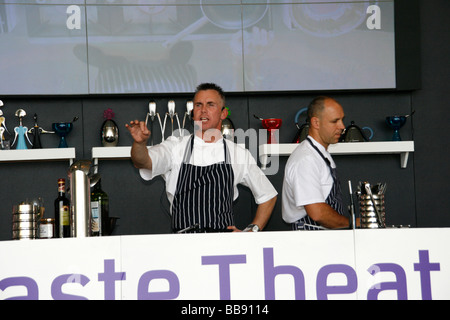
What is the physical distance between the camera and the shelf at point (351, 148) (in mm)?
3246

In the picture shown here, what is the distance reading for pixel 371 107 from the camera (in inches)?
138

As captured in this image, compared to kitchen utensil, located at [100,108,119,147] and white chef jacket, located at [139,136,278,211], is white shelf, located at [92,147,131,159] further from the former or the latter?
white chef jacket, located at [139,136,278,211]

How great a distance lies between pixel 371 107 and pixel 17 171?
1.86 m

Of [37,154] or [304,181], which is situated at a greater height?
[37,154]

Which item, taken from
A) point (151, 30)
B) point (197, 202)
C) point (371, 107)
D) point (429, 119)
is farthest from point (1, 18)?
point (429, 119)

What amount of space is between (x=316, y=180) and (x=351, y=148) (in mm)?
936

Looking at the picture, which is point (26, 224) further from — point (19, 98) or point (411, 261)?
point (19, 98)

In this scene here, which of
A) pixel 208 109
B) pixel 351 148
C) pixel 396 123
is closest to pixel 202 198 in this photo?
pixel 208 109

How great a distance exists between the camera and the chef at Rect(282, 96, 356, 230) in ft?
7.66

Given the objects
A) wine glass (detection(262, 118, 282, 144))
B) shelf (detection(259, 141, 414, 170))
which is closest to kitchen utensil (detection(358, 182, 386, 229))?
shelf (detection(259, 141, 414, 170))

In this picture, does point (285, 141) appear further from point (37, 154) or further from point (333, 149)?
point (37, 154)

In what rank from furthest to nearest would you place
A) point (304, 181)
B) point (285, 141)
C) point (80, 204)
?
1. point (285, 141)
2. point (304, 181)
3. point (80, 204)

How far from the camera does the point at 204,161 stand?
8.79 feet

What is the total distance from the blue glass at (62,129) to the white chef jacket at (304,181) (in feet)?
4.23
